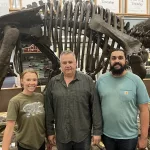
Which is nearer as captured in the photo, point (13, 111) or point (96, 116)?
point (13, 111)

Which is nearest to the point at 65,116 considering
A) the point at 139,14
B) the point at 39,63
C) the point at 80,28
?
the point at 80,28

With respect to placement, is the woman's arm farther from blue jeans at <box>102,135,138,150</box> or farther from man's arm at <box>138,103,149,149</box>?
man's arm at <box>138,103,149,149</box>

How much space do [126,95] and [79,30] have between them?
1327mm

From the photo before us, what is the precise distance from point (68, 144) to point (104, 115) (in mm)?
380

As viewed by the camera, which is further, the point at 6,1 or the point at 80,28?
the point at 6,1

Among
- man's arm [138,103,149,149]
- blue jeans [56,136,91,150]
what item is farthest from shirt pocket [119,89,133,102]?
blue jeans [56,136,91,150]

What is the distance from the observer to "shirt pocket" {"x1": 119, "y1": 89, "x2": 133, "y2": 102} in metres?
1.82

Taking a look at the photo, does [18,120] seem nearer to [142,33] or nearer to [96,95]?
[96,95]

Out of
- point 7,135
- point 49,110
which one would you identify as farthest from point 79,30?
point 7,135

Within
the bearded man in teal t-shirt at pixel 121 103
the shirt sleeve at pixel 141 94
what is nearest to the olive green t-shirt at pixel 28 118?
the bearded man in teal t-shirt at pixel 121 103

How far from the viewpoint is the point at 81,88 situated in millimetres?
1847

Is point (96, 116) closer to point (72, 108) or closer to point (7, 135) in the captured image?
point (72, 108)

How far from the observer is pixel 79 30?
2.88 meters

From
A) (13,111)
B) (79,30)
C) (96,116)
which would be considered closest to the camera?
(13,111)
